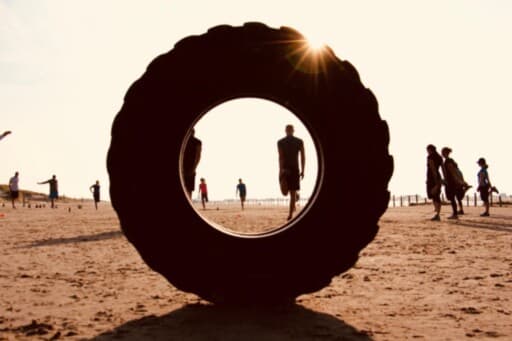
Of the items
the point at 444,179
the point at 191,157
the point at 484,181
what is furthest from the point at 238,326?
the point at 484,181

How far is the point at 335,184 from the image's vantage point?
3191 mm

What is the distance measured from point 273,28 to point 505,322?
2.32 metres

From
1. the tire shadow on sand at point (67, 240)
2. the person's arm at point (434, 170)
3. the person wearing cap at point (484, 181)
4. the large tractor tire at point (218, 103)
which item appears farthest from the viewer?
the person wearing cap at point (484, 181)

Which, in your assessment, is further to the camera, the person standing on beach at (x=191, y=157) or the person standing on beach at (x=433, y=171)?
the person standing on beach at (x=433, y=171)

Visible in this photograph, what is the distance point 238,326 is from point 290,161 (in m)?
6.30

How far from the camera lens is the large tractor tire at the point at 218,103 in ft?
10.2

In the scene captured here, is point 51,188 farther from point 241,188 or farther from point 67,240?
point 67,240

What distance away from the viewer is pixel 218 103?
332cm

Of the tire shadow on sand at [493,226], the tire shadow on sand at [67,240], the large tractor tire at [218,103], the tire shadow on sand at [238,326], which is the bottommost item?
the tire shadow on sand at [493,226]

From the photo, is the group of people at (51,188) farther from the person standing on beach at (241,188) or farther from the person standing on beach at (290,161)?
the person standing on beach at (290,161)

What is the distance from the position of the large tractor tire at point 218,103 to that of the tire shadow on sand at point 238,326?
5.3 inches

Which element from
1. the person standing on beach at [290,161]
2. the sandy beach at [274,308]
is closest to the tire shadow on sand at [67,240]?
the sandy beach at [274,308]

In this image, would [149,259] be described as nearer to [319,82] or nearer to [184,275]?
[184,275]

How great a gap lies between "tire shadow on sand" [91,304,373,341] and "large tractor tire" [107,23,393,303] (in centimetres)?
13
